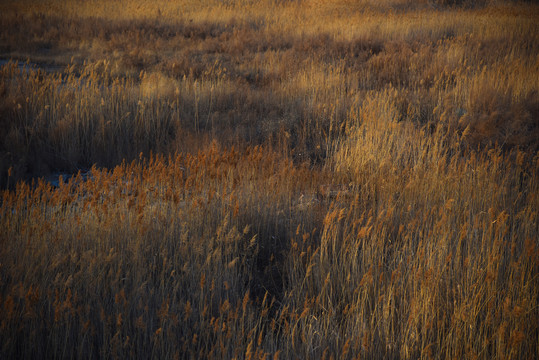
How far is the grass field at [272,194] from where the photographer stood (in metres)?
2.30

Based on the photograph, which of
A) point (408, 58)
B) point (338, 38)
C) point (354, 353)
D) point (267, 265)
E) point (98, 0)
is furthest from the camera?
point (98, 0)

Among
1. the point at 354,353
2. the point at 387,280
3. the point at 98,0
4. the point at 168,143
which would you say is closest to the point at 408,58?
the point at 168,143

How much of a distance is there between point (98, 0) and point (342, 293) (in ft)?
70.0

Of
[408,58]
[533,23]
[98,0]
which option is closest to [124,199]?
[408,58]

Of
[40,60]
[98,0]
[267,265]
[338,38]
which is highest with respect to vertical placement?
[98,0]

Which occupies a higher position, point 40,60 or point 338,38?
point 338,38

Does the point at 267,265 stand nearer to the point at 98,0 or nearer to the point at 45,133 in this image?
the point at 45,133

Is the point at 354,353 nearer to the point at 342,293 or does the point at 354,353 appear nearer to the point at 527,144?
the point at 342,293

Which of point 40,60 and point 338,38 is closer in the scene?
point 40,60

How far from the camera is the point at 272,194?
150 inches

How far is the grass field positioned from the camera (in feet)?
7.55

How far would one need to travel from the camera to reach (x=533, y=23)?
1240cm

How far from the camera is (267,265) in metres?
3.36

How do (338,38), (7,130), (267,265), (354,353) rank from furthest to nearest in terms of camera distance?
(338,38) < (7,130) < (267,265) < (354,353)
